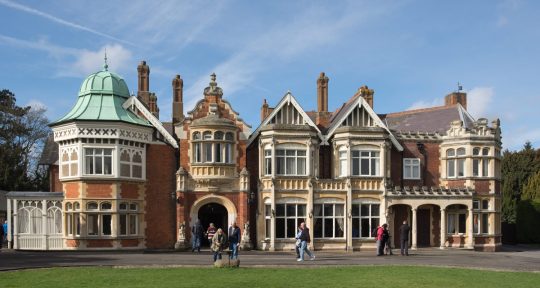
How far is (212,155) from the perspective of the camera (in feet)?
122

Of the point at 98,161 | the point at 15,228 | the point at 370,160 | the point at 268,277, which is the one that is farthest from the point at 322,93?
the point at 268,277

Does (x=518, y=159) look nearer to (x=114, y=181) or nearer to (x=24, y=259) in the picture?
(x=114, y=181)

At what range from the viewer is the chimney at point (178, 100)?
40.2 m

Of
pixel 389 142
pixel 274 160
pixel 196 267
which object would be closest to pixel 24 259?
pixel 196 267

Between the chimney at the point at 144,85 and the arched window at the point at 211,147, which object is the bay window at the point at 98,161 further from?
the chimney at the point at 144,85

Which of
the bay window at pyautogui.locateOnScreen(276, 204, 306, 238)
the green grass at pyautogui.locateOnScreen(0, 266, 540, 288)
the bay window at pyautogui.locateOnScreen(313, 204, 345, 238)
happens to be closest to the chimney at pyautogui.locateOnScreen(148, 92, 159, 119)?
the bay window at pyautogui.locateOnScreen(276, 204, 306, 238)

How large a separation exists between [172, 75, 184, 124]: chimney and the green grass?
17692 millimetres

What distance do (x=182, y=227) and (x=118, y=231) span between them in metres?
3.34

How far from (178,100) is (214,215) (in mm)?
7193

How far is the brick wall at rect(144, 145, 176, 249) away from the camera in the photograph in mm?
37219

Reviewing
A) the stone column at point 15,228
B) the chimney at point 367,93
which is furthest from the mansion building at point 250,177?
the chimney at point 367,93

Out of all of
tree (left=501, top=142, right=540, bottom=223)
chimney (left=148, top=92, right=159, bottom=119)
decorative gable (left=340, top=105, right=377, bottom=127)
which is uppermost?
chimney (left=148, top=92, right=159, bottom=119)

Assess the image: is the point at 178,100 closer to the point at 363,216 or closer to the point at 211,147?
the point at 211,147

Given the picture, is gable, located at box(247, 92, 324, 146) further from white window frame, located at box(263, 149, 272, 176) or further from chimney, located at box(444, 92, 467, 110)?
chimney, located at box(444, 92, 467, 110)
